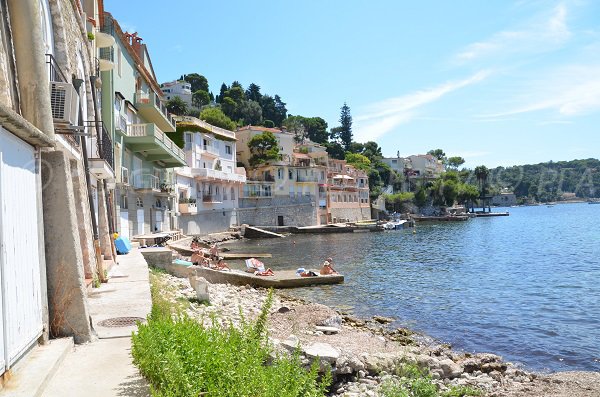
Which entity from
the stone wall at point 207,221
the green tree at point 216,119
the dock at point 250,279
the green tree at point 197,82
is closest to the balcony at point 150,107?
the stone wall at point 207,221

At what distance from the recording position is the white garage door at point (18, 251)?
5059mm

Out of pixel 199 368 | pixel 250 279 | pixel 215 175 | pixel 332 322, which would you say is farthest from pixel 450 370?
pixel 215 175

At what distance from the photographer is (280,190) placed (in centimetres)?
7119

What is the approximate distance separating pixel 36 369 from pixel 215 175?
50978 mm

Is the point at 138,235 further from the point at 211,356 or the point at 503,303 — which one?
the point at 211,356

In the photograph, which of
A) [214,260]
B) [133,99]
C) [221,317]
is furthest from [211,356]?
[133,99]

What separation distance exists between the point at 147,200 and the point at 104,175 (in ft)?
62.5

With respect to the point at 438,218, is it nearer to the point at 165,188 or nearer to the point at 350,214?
the point at 350,214

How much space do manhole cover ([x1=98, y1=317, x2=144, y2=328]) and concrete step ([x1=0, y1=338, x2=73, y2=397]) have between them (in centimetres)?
160

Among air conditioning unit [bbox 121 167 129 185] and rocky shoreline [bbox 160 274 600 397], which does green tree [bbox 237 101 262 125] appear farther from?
rocky shoreline [bbox 160 274 600 397]

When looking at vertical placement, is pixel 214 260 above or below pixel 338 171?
below

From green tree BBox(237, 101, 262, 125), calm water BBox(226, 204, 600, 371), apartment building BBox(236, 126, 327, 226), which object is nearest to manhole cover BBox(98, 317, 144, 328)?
calm water BBox(226, 204, 600, 371)

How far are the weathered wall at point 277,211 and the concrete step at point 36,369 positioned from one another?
57344 mm

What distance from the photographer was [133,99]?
1307 inches
